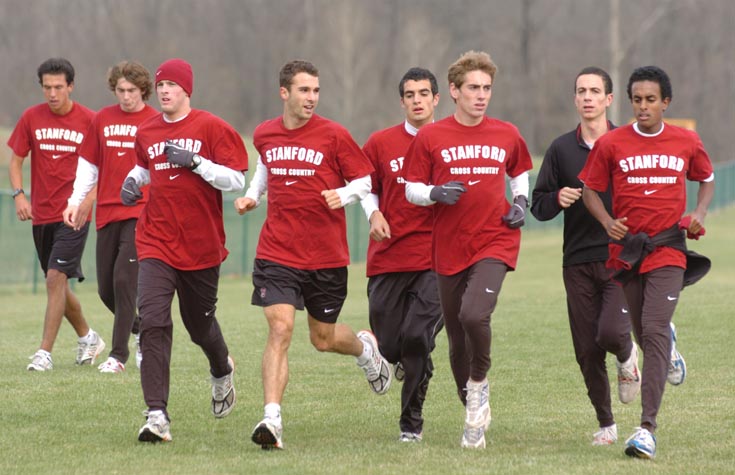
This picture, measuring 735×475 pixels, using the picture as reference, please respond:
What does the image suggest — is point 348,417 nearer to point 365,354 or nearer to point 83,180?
point 365,354

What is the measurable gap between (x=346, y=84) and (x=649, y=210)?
198ft

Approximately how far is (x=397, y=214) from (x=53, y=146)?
14.1ft

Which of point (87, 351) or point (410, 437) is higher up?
point (410, 437)

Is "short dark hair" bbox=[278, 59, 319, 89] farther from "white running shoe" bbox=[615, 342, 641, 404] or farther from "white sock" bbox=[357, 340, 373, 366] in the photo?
"white running shoe" bbox=[615, 342, 641, 404]

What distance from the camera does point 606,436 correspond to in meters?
8.11

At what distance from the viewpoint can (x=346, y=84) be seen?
6756 cm

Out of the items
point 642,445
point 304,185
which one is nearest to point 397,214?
point 304,185

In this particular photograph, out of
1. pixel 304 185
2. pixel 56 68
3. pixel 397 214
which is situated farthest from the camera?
pixel 56 68

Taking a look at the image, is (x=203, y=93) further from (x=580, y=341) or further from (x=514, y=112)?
(x=580, y=341)

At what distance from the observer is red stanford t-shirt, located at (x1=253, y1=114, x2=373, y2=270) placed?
8.21m

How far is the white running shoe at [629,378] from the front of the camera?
8547 millimetres

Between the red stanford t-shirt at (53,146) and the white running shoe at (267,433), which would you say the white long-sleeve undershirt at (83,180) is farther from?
the white running shoe at (267,433)

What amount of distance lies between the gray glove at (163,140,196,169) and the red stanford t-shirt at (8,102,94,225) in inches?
162

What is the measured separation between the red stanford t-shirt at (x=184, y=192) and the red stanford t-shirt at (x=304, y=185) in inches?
10.0
